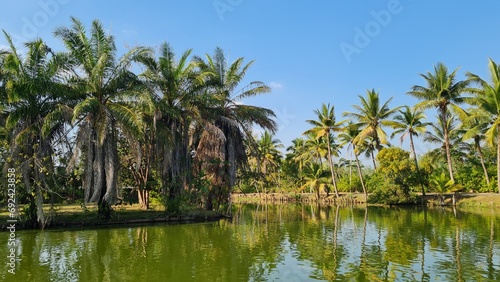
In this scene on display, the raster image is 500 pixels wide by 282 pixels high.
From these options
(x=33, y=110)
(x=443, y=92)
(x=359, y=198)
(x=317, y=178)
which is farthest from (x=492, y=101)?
(x=33, y=110)

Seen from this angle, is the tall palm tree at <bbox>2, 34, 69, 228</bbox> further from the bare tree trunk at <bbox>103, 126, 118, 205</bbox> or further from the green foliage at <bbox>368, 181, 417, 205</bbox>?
the green foliage at <bbox>368, 181, 417, 205</bbox>

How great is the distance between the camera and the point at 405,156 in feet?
115

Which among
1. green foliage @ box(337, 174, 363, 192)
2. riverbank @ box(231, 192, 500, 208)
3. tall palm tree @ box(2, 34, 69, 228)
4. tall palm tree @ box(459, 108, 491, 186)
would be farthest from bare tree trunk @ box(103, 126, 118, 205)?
green foliage @ box(337, 174, 363, 192)

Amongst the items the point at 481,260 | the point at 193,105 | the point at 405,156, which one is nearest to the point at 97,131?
the point at 193,105

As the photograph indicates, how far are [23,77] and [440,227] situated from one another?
20.9 m

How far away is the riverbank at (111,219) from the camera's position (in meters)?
18.0

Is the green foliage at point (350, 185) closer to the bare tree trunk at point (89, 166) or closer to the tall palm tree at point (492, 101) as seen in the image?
the tall palm tree at point (492, 101)

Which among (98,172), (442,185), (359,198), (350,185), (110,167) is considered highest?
(110,167)

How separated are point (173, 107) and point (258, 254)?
12.6 metres

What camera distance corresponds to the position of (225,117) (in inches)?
984

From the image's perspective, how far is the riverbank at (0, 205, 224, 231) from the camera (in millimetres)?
18023

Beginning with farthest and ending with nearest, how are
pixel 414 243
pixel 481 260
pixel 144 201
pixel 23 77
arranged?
1. pixel 144 201
2. pixel 23 77
3. pixel 414 243
4. pixel 481 260

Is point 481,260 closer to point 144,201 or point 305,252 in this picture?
point 305,252

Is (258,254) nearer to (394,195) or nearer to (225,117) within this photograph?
(225,117)
